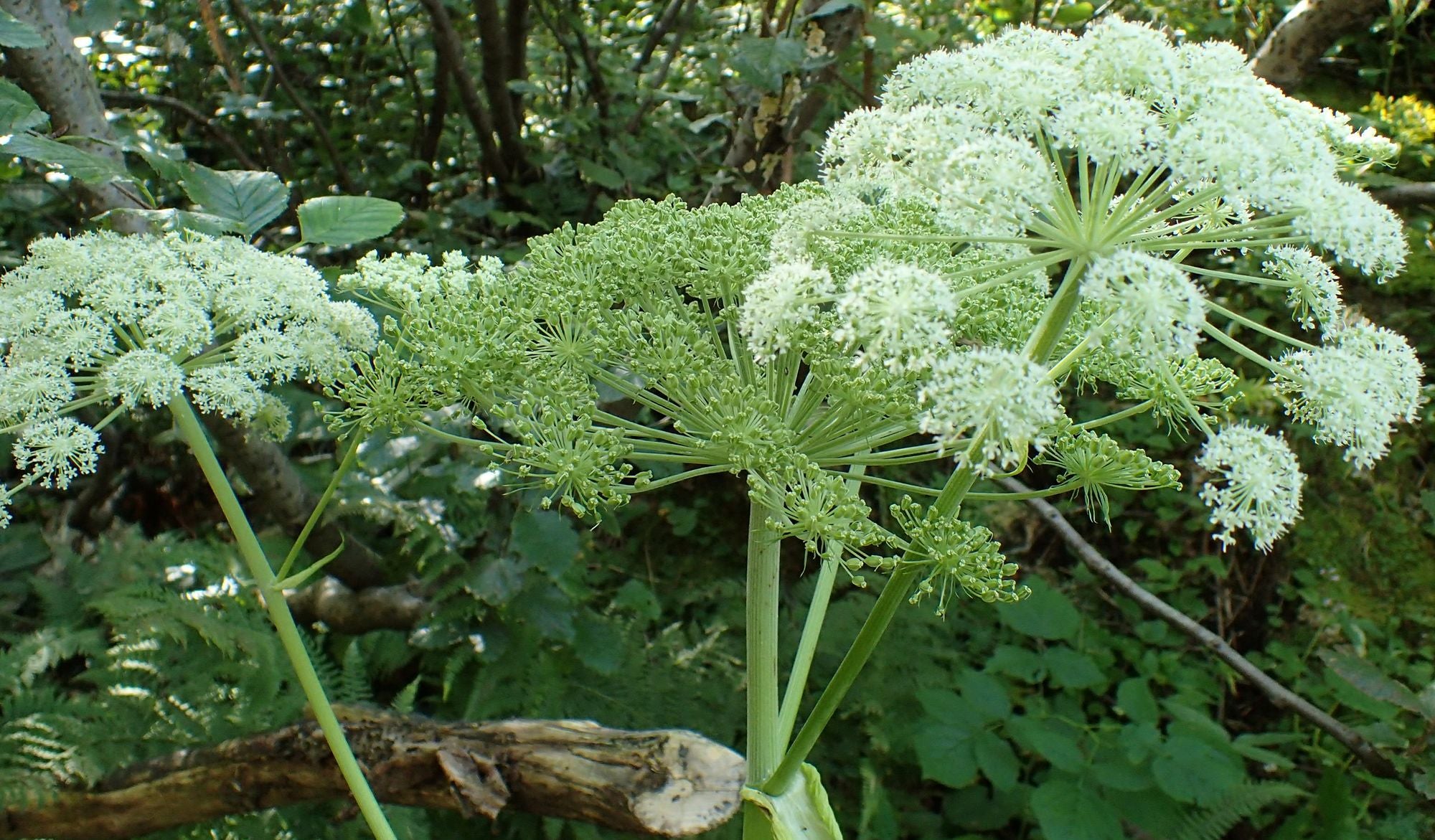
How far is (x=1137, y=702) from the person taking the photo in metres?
2.96

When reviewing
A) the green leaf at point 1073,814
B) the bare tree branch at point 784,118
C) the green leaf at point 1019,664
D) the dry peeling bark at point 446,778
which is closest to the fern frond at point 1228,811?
the green leaf at point 1073,814

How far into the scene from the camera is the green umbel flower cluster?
903 mm

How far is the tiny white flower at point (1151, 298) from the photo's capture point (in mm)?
850

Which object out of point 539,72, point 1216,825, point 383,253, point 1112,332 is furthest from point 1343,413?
point 539,72

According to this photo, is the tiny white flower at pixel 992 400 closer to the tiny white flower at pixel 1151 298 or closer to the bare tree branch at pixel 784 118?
the tiny white flower at pixel 1151 298

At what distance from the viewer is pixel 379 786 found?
2000 mm

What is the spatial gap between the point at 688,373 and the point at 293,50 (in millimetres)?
3696

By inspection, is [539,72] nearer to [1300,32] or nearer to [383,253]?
[383,253]

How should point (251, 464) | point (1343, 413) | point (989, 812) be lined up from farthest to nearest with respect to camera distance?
point (989, 812) < point (251, 464) < point (1343, 413)

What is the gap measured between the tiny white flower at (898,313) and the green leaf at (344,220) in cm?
98

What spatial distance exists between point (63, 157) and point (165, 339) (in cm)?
48

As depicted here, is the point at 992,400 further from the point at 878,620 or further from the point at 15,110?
the point at 15,110

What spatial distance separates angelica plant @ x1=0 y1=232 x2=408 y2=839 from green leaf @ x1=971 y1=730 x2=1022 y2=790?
1868mm

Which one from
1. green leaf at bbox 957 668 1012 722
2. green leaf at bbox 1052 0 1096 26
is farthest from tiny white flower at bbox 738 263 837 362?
green leaf at bbox 1052 0 1096 26
